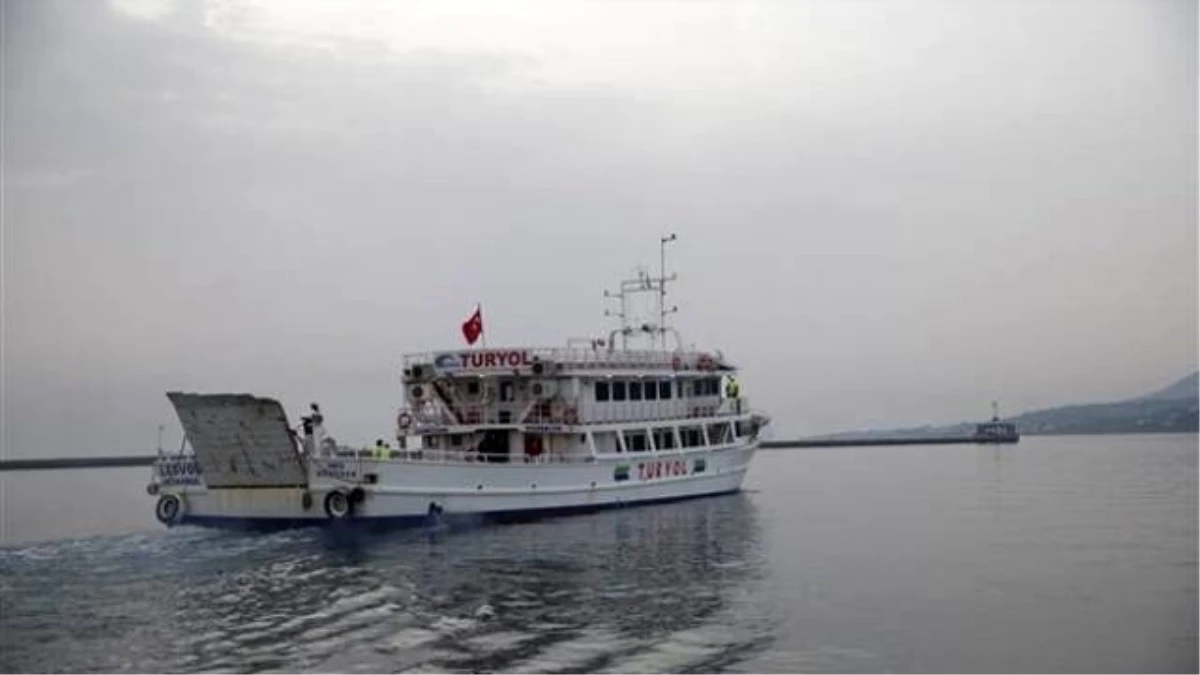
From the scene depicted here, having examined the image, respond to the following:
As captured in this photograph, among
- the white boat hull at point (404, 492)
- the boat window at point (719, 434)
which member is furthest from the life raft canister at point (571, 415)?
the boat window at point (719, 434)

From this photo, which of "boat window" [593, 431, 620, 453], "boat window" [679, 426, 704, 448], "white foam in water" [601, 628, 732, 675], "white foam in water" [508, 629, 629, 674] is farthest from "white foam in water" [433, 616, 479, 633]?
"boat window" [679, 426, 704, 448]

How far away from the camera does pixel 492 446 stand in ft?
141

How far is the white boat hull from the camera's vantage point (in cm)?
3409

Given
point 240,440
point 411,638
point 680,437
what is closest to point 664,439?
point 680,437

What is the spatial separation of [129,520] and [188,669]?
1489 inches

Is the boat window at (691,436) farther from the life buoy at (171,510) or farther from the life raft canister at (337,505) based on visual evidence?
the life buoy at (171,510)

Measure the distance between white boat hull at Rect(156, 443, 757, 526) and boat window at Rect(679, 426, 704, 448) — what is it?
6980 millimetres

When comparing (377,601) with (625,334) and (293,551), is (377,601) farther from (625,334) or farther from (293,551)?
(625,334)

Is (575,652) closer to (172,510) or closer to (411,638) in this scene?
(411,638)

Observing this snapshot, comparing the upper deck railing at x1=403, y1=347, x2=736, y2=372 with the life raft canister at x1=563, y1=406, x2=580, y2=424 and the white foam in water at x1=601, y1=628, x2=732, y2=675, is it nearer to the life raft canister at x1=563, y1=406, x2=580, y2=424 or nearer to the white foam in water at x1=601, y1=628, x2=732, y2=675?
the life raft canister at x1=563, y1=406, x2=580, y2=424

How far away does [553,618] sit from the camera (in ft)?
65.4

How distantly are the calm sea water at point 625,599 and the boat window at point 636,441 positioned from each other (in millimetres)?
5700

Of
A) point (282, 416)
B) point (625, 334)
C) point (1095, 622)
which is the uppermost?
point (625, 334)

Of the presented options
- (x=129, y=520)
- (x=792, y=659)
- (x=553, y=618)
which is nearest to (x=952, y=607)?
(x=792, y=659)
